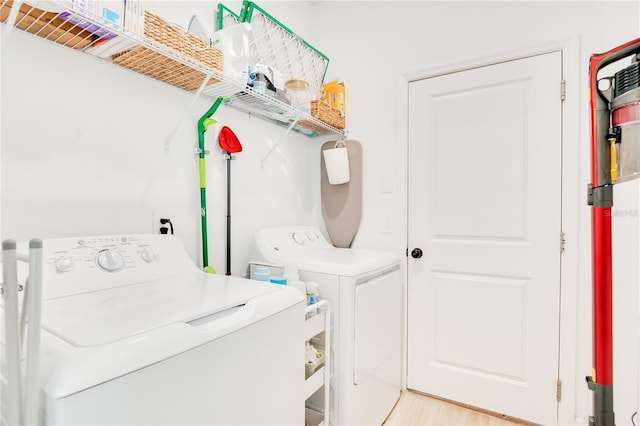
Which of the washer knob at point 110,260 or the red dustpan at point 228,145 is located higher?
the red dustpan at point 228,145

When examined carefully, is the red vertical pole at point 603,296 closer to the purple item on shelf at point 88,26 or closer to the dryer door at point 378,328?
the dryer door at point 378,328

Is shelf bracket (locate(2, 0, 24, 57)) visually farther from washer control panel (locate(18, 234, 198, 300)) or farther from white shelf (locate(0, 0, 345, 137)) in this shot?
washer control panel (locate(18, 234, 198, 300))

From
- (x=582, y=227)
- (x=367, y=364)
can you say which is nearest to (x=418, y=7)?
(x=582, y=227)

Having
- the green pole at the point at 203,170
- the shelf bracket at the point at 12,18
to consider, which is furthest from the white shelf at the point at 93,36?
the green pole at the point at 203,170

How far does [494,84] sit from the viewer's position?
1.98 m

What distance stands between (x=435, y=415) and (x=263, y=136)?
1.99 meters

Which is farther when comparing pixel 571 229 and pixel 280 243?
pixel 280 243

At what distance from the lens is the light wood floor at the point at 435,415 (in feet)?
6.23

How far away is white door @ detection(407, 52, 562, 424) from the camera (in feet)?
6.05

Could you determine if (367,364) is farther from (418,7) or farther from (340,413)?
(418,7)

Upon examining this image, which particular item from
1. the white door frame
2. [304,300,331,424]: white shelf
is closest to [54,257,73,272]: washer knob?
[304,300,331,424]: white shelf

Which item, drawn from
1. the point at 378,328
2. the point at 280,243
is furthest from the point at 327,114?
the point at 378,328

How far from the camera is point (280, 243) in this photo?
1.93m

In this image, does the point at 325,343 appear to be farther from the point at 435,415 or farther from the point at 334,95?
the point at 334,95
